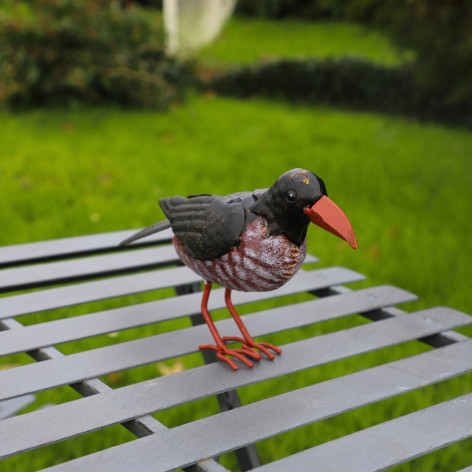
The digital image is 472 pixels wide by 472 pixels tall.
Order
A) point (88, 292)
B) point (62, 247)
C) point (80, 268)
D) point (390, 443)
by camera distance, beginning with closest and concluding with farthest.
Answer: point (390, 443) < point (88, 292) < point (80, 268) < point (62, 247)

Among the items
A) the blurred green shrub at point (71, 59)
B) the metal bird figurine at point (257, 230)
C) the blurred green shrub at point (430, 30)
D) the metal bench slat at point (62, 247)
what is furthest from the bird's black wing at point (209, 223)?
the blurred green shrub at point (71, 59)

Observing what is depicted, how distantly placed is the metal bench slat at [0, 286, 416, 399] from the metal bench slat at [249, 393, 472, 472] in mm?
335

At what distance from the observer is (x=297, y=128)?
628cm

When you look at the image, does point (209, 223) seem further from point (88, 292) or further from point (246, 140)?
point (246, 140)

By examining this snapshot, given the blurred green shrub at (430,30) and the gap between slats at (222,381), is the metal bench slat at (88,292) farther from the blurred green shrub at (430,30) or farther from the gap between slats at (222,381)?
the blurred green shrub at (430,30)

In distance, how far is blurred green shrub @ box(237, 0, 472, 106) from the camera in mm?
4145

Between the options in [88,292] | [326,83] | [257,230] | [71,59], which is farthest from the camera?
[326,83]

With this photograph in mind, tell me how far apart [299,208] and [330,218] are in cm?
7

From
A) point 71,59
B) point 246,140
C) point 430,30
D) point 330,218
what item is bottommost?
point 246,140

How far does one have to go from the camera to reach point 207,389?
1.38 meters

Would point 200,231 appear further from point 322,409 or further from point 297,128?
point 297,128

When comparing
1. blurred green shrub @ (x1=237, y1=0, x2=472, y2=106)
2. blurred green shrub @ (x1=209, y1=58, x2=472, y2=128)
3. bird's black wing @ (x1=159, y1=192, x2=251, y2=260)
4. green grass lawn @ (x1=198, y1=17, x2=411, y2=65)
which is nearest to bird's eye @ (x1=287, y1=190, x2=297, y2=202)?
bird's black wing @ (x1=159, y1=192, x2=251, y2=260)

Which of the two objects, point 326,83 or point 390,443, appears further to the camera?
point 326,83

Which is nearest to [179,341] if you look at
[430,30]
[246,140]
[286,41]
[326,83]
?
[430,30]
